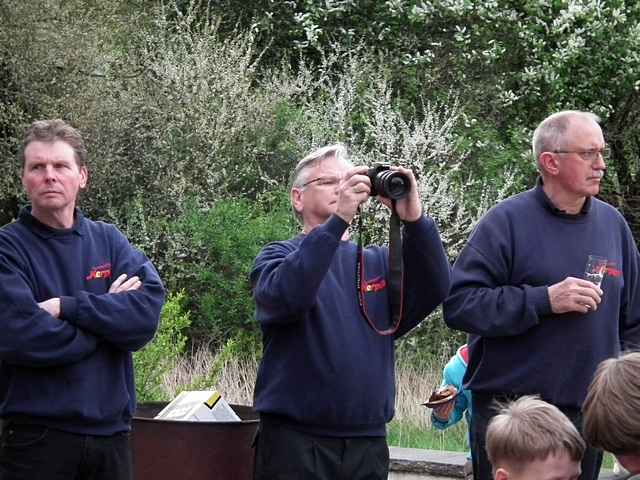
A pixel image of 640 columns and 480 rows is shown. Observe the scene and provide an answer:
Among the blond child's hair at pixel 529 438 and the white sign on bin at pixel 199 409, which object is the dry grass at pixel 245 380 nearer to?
the white sign on bin at pixel 199 409

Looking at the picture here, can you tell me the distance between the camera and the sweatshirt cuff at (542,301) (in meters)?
4.60

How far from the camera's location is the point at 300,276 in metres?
4.24

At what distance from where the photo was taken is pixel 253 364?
9609 mm

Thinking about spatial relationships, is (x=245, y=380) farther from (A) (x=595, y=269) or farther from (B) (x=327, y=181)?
(A) (x=595, y=269)

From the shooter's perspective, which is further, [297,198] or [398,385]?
[398,385]

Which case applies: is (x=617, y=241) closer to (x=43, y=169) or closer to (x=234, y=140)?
(x=43, y=169)

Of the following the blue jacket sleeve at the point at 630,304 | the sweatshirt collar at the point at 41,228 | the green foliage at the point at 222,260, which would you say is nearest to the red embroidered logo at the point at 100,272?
the sweatshirt collar at the point at 41,228

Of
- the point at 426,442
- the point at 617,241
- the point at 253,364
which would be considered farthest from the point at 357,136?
the point at 617,241

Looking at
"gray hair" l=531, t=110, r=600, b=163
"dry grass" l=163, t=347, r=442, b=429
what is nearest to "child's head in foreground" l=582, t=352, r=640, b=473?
"gray hair" l=531, t=110, r=600, b=163

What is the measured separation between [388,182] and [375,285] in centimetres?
40

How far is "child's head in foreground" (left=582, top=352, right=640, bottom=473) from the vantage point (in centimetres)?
303

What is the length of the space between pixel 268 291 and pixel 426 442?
3639mm

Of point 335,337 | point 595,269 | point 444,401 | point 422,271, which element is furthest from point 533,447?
point 444,401

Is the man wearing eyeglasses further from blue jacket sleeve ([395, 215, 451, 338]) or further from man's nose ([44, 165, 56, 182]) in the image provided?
man's nose ([44, 165, 56, 182])
